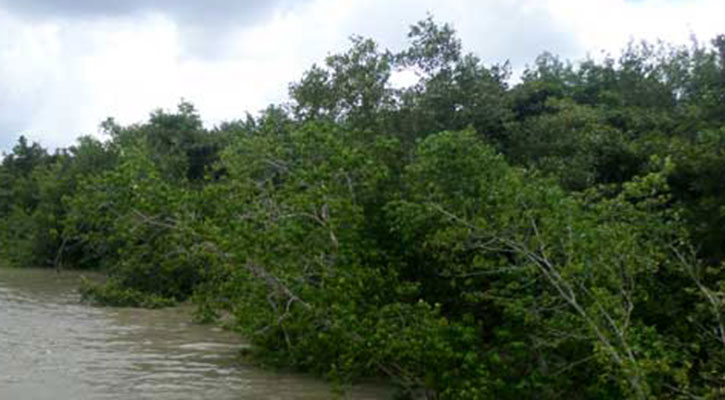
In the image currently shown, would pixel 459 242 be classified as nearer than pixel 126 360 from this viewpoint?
Yes

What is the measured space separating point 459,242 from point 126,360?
644 centimetres

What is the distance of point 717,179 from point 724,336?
3873 millimetres

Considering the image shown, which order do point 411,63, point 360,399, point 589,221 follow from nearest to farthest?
point 589,221 → point 360,399 → point 411,63

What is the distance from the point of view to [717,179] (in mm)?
10992

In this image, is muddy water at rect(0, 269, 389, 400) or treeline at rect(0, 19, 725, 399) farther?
muddy water at rect(0, 269, 389, 400)

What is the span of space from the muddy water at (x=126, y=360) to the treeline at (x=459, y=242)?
67 centimetres

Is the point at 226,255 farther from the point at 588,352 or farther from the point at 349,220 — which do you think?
the point at 588,352

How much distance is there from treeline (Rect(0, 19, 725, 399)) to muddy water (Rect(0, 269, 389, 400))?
0.67 metres

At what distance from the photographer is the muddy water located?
10.4m

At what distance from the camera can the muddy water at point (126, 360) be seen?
10.4 m

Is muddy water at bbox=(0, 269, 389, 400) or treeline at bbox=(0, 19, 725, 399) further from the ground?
treeline at bbox=(0, 19, 725, 399)

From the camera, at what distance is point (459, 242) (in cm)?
871

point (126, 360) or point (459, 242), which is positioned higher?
point (459, 242)

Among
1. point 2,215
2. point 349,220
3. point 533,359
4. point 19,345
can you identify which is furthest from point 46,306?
point 2,215
